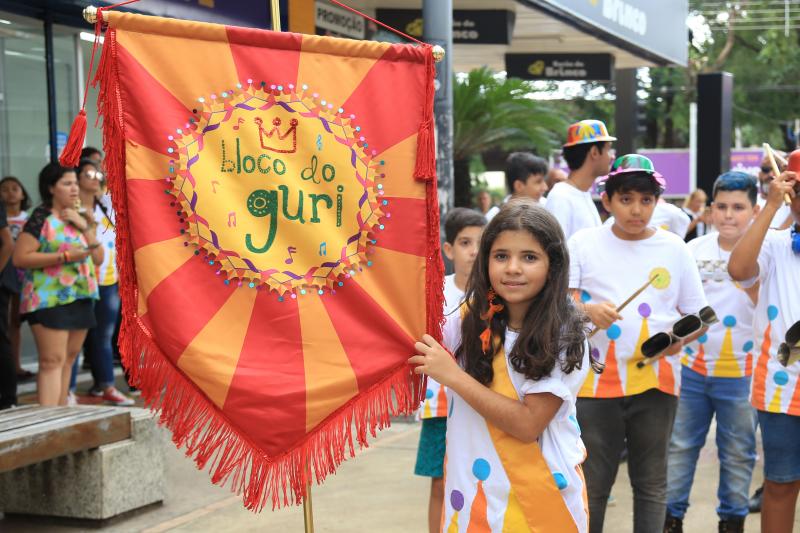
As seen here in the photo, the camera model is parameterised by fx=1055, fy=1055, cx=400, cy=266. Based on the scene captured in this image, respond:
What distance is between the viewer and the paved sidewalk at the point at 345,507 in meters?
5.32

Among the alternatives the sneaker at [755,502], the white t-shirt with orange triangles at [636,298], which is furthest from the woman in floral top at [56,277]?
the sneaker at [755,502]

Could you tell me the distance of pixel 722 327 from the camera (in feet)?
17.3

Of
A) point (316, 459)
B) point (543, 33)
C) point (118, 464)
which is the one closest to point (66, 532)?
point (118, 464)

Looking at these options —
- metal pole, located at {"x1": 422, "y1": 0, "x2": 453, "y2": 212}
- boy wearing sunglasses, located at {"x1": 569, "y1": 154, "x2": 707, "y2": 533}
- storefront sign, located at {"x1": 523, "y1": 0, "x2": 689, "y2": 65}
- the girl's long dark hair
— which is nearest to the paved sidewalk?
boy wearing sunglasses, located at {"x1": 569, "y1": 154, "x2": 707, "y2": 533}

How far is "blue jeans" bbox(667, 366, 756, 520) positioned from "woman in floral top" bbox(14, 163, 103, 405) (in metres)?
3.84

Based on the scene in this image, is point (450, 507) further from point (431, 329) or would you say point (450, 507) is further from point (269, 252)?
point (269, 252)

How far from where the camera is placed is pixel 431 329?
3.21m

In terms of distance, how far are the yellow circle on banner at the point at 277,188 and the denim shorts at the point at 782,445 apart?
6.41 ft

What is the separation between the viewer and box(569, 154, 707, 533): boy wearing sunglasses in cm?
419

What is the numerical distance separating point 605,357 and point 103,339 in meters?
4.99

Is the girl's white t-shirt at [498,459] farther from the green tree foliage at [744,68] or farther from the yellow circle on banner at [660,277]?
the green tree foliage at [744,68]

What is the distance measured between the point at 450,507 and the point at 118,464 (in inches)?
107

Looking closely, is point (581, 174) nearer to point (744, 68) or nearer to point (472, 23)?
point (472, 23)

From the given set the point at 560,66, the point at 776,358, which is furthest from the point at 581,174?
the point at 560,66
